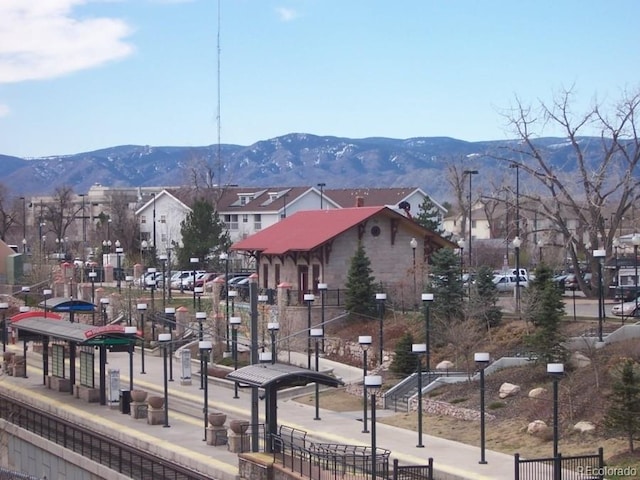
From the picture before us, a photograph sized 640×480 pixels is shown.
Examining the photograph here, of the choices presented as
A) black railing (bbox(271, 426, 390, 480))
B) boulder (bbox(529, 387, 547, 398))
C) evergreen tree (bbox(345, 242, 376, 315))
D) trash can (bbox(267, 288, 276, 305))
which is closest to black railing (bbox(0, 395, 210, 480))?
black railing (bbox(271, 426, 390, 480))

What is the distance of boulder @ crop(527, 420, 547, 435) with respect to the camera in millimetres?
35250

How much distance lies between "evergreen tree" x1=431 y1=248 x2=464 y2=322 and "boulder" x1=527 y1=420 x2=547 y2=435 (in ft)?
50.4

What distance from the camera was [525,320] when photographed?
4862cm

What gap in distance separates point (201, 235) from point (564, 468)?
204ft

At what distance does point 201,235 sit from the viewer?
9050cm

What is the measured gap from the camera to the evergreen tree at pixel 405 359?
46.8 m

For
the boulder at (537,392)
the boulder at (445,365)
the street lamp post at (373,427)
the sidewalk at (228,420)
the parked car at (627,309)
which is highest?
the parked car at (627,309)

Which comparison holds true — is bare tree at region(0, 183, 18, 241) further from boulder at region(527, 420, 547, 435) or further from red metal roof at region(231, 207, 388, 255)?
boulder at region(527, 420, 547, 435)

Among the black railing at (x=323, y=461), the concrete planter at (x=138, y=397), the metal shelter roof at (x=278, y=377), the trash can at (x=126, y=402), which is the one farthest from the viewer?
the trash can at (x=126, y=402)

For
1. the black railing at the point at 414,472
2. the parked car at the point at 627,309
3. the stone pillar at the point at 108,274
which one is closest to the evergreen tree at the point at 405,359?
the parked car at the point at 627,309

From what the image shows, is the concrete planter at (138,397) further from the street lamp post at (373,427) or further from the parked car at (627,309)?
the parked car at (627,309)

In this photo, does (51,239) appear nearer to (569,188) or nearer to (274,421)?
(569,188)

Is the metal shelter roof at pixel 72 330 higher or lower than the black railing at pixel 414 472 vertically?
higher

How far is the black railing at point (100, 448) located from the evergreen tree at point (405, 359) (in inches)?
523
